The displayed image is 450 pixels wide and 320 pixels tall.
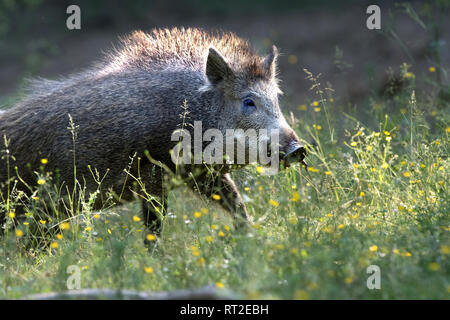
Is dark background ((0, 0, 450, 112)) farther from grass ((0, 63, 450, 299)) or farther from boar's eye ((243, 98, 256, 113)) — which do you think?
grass ((0, 63, 450, 299))

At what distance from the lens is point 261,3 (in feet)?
55.9

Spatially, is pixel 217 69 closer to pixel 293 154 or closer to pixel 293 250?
pixel 293 154

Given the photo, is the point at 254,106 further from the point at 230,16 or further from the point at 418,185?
the point at 230,16

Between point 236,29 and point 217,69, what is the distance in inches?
399

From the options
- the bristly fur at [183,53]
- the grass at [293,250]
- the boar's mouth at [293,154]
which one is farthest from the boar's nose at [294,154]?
the bristly fur at [183,53]

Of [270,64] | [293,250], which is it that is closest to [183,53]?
[270,64]

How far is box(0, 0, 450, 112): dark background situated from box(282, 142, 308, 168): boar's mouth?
692 centimetres

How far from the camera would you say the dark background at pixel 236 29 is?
1301cm

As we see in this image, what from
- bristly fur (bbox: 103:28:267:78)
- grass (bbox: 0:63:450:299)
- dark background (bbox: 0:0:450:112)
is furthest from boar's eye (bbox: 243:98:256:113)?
dark background (bbox: 0:0:450:112)

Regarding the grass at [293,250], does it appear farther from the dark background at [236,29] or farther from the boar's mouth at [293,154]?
the dark background at [236,29]

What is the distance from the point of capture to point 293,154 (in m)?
5.11

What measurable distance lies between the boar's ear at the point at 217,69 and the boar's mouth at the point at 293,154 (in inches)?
41.9

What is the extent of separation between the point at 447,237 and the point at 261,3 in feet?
45.6
